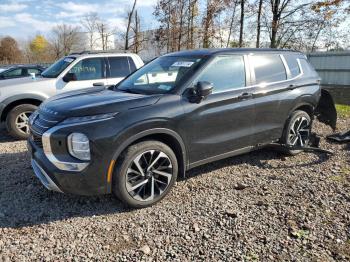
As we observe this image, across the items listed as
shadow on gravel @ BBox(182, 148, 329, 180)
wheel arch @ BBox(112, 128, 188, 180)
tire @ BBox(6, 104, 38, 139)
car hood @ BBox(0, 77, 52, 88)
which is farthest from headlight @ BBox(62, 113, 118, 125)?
car hood @ BBox(0, 77, 52, 88)

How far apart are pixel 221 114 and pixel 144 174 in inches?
51.0

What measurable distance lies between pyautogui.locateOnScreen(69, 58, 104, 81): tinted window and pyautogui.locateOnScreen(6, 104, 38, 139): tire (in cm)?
117

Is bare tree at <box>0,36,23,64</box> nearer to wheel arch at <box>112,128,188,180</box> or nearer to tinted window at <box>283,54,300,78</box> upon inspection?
tinted window at <box>283,54,300,78</box>

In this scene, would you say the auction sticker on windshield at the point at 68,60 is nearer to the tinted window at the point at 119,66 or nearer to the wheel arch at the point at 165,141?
the tinted window at the point at 119,66

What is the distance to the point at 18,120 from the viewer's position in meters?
6.64

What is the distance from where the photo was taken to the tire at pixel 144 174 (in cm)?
348

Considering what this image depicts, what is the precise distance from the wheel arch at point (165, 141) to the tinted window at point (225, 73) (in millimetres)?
828

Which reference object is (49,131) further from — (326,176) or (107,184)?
(326,176)

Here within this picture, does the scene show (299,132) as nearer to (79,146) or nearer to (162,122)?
(162,122)

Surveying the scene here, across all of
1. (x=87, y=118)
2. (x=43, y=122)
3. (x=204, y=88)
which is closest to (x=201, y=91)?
(x=204, y=88)

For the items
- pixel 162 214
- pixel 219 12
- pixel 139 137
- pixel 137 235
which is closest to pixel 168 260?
pixel 137 235

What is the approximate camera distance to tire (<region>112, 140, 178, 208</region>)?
3.48 meters

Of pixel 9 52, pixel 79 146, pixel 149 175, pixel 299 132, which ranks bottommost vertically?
pixel 149 175

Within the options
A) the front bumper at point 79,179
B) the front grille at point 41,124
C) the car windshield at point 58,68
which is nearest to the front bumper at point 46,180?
the front bumper at point 79,179
